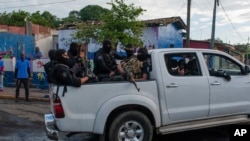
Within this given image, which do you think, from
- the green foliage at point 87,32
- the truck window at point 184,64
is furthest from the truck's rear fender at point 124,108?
the green foliage at point 87,32

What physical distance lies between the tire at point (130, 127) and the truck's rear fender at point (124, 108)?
0.32 feet

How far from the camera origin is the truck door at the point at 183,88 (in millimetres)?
5996

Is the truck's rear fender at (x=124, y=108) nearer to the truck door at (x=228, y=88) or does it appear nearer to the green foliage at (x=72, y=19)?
the truck door at (x=228, y=88)

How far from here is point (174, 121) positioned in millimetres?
6043

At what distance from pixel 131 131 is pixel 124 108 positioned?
0.39m

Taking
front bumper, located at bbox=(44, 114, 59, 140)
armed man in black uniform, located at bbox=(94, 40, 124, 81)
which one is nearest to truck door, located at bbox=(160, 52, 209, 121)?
armed man in black uniform, located at bbox=(94, 40, 124, 81)

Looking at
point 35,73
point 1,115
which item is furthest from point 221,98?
point 35,73

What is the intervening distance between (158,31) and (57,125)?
21333mm

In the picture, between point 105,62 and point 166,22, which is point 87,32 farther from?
point 105,62

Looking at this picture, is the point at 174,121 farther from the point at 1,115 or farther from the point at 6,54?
the point at 6,54

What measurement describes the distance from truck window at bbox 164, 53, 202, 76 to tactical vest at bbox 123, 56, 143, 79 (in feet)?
1.77

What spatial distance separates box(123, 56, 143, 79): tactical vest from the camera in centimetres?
630

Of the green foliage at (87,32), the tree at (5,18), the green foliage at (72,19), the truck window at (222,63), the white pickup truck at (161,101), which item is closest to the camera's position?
the white pickup truck at (161,101)

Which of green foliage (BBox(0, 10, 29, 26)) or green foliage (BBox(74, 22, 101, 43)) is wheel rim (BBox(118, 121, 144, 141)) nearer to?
green foliage (BBox(74, 22, 101, 43))
